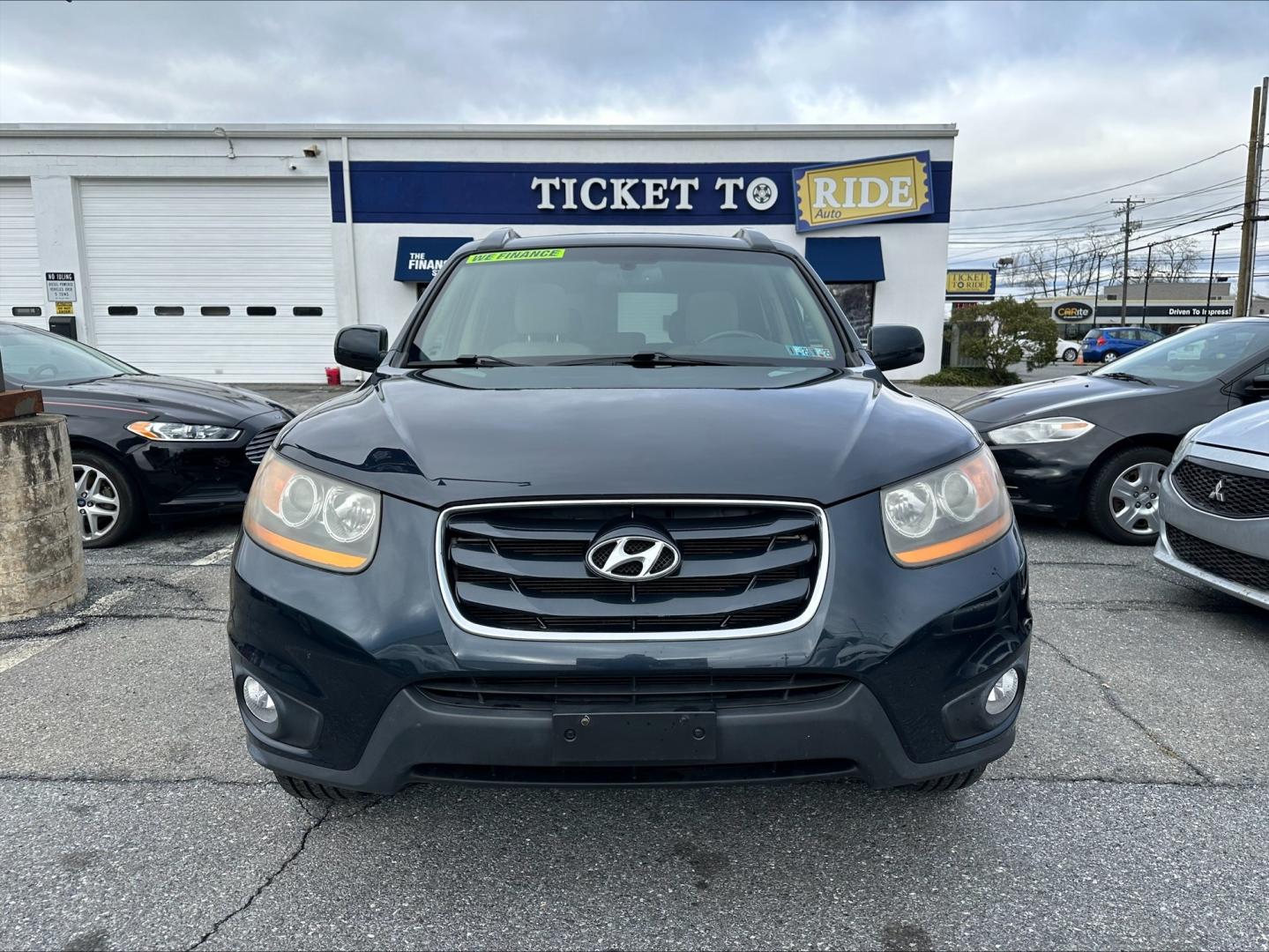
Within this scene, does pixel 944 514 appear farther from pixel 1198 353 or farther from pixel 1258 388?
pixel 1198 353

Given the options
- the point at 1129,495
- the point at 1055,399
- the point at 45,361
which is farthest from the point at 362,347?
the point at 1129,495

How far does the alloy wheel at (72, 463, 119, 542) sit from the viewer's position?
16.9 ft

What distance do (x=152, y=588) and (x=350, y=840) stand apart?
113 inches

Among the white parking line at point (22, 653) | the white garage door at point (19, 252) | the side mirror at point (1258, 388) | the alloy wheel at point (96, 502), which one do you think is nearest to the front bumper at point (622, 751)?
the white parking line at point (22, 653)

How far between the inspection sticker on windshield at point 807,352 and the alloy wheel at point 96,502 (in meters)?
4.30

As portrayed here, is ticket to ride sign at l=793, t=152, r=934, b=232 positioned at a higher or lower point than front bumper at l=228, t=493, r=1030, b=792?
higher

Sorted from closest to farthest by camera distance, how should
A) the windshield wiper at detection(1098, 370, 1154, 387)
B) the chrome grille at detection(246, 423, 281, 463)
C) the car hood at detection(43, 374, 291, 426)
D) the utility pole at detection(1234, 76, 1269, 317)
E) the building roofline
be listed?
the car hood at detection(43, 374, 291, 426)
the chrome grille at detection(246, 423, 281, 463)
the windshield wiper at detection(1098, 370, 1154, 387)
the building roofline
the utility pole at detection(1234, 76, 1269, 317)

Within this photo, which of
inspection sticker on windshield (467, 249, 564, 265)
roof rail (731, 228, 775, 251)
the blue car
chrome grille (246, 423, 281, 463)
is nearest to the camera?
inspection sticker on windshield (467, 249, 564, 265)

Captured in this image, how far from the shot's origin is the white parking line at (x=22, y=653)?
11.4ft

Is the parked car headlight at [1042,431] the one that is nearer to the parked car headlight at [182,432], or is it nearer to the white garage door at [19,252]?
the parked car headlight at [182,432]

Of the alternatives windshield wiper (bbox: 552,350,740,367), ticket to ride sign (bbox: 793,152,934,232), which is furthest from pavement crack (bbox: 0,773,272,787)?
ticket to ride sign (bbox: 793,152,934,232)

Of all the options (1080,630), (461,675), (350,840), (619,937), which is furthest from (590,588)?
(1080,630)

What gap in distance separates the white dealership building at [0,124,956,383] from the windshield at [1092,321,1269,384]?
11.9m

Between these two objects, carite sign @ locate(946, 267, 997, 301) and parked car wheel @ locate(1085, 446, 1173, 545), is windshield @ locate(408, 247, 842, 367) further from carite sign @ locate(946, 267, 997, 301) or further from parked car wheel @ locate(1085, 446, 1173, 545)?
carite sign @ locate(946, 267, 997, 301)
